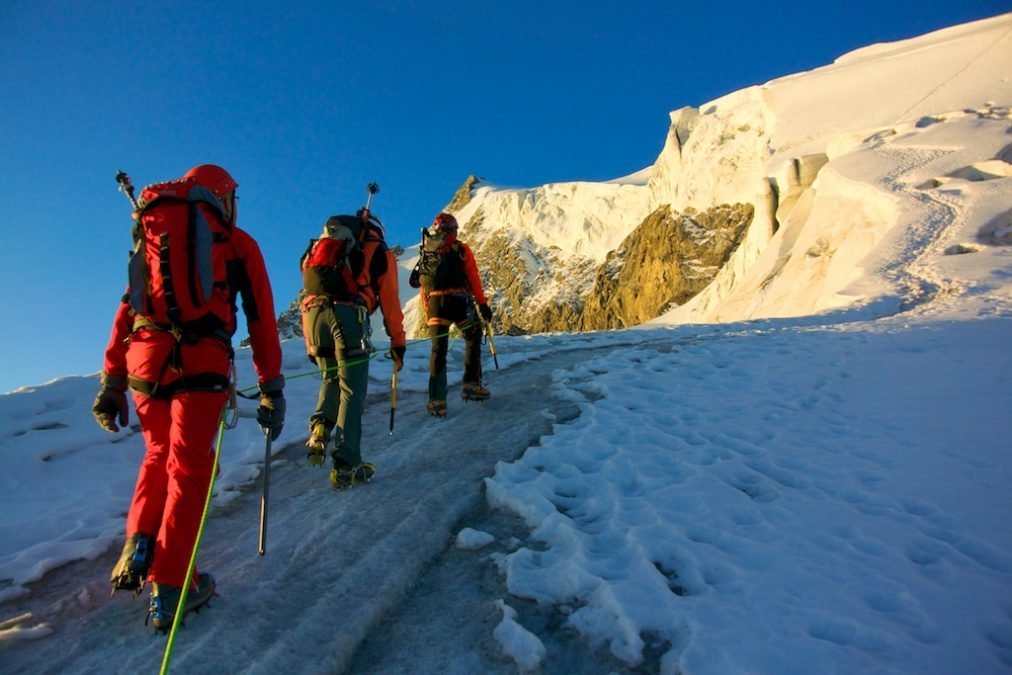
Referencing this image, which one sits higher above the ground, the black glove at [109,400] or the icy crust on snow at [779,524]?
the black glove at [109,400]

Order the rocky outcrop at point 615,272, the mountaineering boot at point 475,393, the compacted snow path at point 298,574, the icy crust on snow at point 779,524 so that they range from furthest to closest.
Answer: the rocky outcrop at point 615,272, the mountaineering boot at point 475,393, the compacted snow path at point 298,574, the icy crust on snow at point 779,524

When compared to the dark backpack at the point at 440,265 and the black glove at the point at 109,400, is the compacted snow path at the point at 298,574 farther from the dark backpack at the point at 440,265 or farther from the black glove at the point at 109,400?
the dark backpack at the point at 440,265

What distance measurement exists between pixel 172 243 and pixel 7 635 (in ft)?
6.63

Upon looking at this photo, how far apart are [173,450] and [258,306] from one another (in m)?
0.91

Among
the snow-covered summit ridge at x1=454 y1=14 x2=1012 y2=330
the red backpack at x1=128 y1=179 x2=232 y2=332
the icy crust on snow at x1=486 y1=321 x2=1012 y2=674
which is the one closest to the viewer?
the icy crust on snow at x1=486 y1=321 x2=1012 y2=674

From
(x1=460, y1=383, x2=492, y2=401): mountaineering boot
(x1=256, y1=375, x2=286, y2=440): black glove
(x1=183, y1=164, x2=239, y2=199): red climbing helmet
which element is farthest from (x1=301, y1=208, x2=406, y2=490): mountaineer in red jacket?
(x1=460, y1=383, x2=492, y2=401): mountaineering boot

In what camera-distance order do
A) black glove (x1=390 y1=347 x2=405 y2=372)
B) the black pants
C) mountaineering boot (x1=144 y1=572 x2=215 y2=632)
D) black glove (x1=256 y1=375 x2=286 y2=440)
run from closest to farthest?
mountaineering boot (x1=144 y1=572 x2=215 y2=632)
black glove (x1=256 y1=375 x2=286 y2=440)
black glove (x1=390 y1=347 x2=405 y2=372)
the black pants

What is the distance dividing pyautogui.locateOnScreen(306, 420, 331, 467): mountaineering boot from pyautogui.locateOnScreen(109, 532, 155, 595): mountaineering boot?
1.67 m

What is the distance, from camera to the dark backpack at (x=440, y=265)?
21.4ft

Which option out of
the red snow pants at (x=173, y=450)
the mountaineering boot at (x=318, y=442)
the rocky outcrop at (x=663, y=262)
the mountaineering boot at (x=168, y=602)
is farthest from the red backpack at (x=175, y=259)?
the rocky outcrop at (x=663, y=262)

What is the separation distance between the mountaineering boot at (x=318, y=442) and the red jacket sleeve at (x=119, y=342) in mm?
1552

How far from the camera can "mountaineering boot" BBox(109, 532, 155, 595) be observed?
2742 mm

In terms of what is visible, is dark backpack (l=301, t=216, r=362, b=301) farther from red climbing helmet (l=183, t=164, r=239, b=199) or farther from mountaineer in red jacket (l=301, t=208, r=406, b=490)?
red climbing helmet (l=183, t=164, r=239, b=199)

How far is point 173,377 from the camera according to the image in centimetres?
289
